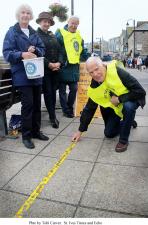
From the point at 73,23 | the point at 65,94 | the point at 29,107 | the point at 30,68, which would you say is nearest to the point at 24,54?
the point at 30,68

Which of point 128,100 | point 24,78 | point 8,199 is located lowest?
point 8,199

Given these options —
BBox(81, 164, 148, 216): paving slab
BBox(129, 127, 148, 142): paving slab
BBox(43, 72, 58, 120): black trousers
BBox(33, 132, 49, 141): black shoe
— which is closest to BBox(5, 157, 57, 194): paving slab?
BBox(81, 164, 148, 216): paving slab

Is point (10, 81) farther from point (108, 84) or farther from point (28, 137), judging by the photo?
point (108, 84)

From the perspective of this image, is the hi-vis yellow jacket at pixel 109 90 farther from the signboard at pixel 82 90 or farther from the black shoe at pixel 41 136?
the signboard at pixel 82 90

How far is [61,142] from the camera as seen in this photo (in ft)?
17.0

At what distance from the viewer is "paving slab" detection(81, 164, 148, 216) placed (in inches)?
122

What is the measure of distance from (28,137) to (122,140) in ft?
4.64

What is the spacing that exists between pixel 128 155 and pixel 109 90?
95 cm

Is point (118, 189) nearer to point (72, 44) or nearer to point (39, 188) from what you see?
point (39, 188)

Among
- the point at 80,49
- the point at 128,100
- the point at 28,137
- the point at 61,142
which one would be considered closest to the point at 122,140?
the point at 128,100

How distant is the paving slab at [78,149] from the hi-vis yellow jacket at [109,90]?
629 mm

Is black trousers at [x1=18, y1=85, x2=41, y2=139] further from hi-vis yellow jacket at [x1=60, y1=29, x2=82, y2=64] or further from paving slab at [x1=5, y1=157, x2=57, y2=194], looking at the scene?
hi-vis yellow jacket at [x1=60, y1=29, x2=82, y2=64]

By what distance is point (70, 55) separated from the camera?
664 centimetres

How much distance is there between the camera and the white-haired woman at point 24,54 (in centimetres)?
466
